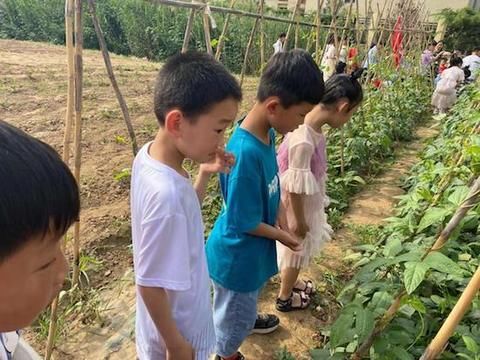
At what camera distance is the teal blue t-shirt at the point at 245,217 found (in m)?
1.42

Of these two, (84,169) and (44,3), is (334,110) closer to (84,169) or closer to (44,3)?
(84,169)

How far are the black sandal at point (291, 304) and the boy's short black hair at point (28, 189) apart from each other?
189 cm

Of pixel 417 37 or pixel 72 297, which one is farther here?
pixel 417 37

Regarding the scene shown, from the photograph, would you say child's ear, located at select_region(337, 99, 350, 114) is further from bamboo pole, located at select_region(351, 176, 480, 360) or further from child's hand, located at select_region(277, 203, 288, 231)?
bamboo pole, located at select_region(351, 176, 480, 360)

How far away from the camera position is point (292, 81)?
1.51 metres

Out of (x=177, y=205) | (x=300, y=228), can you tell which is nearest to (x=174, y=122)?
(x=177, y=205)

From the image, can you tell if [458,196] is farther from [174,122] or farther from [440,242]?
[174,122]

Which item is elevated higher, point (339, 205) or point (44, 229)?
point (44, 229)

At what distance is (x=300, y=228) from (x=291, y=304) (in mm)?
620

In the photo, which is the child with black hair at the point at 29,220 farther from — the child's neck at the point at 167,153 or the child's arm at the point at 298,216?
the child's arm at the point at 298,216

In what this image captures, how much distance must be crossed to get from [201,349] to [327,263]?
1742 millimetres

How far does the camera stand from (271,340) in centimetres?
215

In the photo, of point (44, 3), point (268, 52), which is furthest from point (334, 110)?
point (44, 3)

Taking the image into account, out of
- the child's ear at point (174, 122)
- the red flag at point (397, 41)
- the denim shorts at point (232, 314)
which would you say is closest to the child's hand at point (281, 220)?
the denim shorts at point (232, 314)
